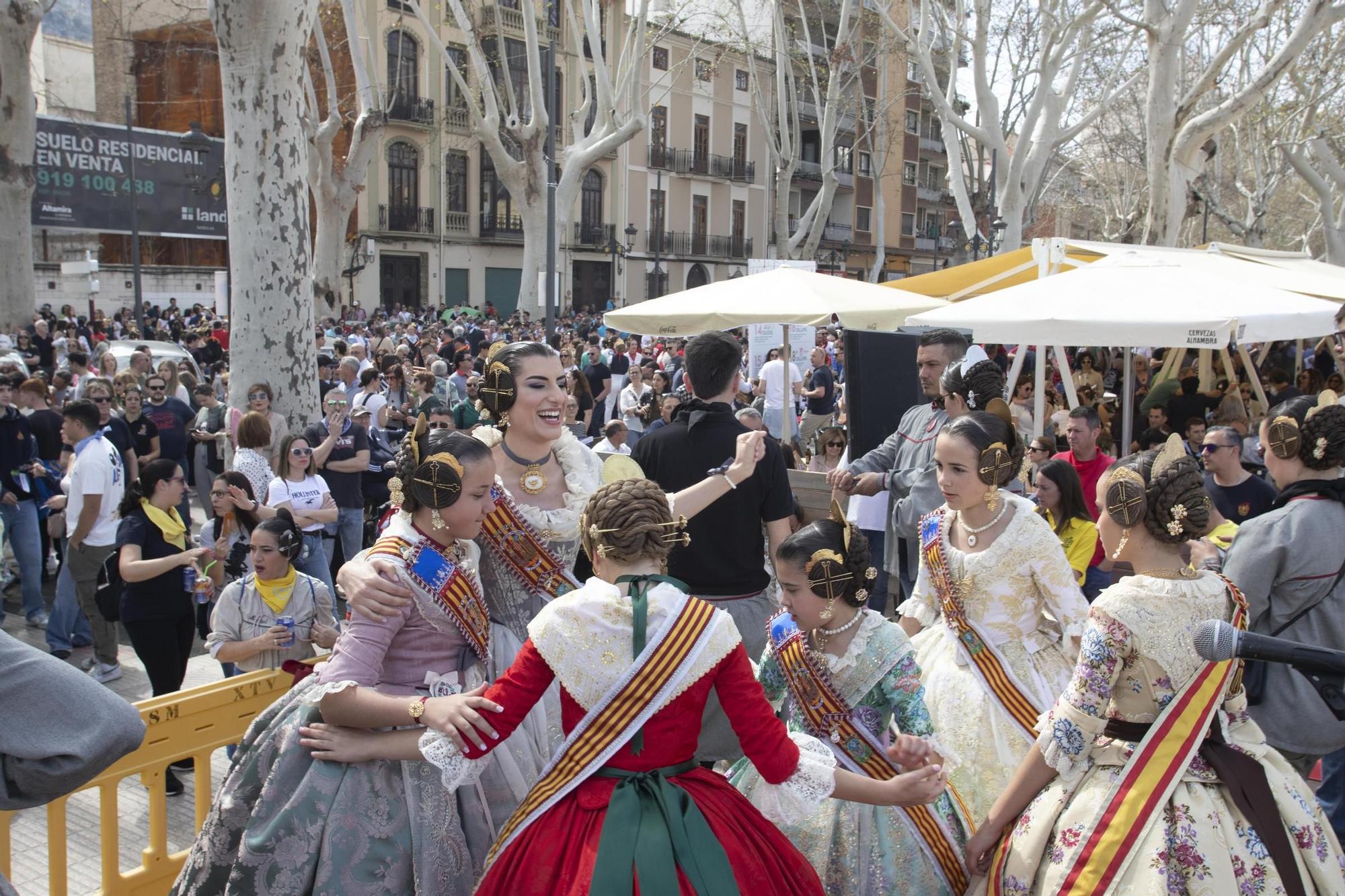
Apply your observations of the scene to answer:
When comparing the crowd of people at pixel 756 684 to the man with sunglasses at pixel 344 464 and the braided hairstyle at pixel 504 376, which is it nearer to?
the braided hairstyle at pixel 504 376

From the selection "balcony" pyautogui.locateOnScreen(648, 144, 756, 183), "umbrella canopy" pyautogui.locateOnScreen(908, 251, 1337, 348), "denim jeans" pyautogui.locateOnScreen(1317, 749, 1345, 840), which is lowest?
"denim jeans" pyautogui.locateOnScreen(1317, 749, 1345, 840)

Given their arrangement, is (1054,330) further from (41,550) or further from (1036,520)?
(41,550)

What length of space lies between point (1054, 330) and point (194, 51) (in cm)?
3536

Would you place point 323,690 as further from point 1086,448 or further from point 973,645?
point 1086,448

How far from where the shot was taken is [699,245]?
49.1m

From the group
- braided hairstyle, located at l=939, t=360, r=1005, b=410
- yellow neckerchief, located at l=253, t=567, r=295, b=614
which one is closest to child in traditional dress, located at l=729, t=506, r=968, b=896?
braided hairstyle, located at l=939, t=360, r=1005, b=410

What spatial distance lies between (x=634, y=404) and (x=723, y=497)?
954 centimetres

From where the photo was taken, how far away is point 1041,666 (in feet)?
12.1

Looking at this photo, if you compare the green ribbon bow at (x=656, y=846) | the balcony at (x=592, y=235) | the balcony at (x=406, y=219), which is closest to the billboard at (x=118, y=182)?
the balcony at (x=406, y=219)

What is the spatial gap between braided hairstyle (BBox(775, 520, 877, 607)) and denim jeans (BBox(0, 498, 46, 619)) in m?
7.15

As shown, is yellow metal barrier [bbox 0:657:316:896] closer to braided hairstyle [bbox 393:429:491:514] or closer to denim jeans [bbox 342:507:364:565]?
braided hairstyle [bbox 393:429:491:514]

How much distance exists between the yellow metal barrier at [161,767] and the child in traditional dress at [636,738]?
1.46 meters

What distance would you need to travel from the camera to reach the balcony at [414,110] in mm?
37969

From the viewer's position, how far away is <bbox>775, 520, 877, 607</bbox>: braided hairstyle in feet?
9.90
